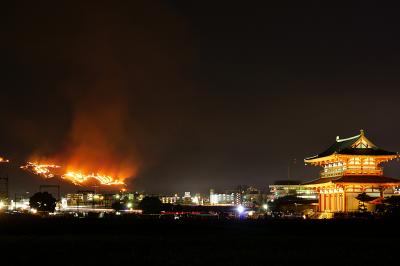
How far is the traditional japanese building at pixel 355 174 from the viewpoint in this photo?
171 ft

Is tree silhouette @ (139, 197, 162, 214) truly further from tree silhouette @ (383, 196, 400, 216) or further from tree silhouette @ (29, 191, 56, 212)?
tree silhouette @ (383, 196, 400, 216)

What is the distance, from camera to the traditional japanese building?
52.2 m

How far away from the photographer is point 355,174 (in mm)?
53562

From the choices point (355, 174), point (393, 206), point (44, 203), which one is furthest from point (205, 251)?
point (44, 203)

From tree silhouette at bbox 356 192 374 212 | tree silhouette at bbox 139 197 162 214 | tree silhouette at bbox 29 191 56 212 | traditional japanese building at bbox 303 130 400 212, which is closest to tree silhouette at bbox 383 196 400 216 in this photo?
tree silhouette at bbox 356 192 374 212

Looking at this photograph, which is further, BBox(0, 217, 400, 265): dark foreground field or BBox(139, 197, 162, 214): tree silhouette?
BBox(139, 197, 162, 214): tree silhouette

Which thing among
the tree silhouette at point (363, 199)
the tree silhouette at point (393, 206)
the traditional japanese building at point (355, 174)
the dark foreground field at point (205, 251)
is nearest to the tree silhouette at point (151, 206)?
the traditional japanese building at point (355, 174)

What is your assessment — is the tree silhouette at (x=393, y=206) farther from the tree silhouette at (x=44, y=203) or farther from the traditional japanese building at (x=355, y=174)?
the tree silhouette at (x=44, y=203)

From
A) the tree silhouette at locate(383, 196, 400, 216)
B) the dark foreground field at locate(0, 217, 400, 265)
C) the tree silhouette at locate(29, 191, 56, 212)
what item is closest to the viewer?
the dark foreground field at locate(0, 217, 400, 265)

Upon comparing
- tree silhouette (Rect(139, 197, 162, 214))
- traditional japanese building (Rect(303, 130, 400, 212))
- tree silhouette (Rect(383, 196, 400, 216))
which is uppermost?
traditional japanese building (Rect(303, 130, 400, 212))

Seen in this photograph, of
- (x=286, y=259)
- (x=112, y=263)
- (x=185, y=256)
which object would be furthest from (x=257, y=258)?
(x=112, y=263)

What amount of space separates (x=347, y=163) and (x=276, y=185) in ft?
311

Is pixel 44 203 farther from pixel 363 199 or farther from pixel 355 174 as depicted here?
pixel 363 199

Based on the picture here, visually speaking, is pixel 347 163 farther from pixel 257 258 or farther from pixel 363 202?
pixel 257 258
